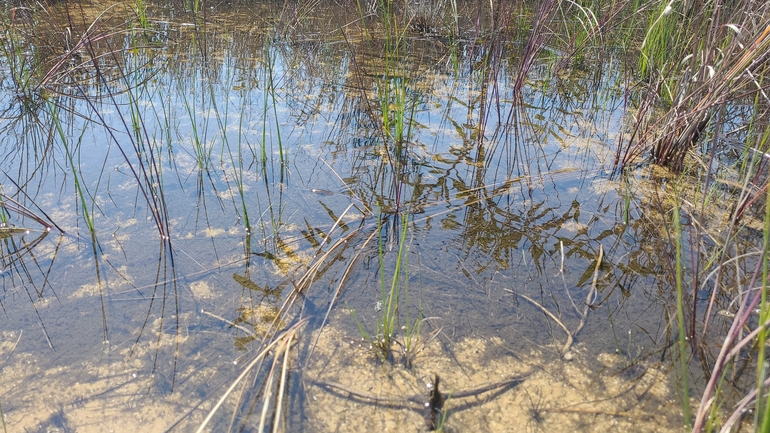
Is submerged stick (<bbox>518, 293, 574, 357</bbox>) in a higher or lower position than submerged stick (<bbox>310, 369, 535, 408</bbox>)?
higher

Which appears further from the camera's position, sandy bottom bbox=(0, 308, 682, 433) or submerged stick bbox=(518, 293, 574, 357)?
submerged stick bbox=(518, 293, 574, 357)

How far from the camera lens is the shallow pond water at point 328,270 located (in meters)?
1.10

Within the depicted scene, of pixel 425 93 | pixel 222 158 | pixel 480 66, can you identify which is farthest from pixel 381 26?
pixel 222 158

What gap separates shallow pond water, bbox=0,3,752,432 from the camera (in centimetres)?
110

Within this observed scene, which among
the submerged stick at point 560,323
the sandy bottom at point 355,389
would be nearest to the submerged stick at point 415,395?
the sandy bottom at point 355,389

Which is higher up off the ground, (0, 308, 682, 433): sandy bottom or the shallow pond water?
the shallow pond water

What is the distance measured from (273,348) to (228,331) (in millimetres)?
131

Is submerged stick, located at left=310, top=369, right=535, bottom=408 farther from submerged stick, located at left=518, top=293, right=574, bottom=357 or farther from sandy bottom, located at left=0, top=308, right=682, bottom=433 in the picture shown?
submerged stick, located at left=518, top=293, right=574, bottom=357

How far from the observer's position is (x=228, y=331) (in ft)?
4.13

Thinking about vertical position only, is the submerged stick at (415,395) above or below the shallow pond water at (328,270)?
below

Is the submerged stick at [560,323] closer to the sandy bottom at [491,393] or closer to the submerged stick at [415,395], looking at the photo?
the sandy bottom at [491,393]

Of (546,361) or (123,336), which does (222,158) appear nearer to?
(123,336)

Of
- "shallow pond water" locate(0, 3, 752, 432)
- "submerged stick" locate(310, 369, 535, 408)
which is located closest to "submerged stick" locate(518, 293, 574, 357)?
"shallow pond water" locate(0, 3, 752, 432)

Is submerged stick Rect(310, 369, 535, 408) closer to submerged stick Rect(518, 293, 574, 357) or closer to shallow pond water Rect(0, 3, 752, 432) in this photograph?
shallow pond water Rect(0, 3, 752, 432)
